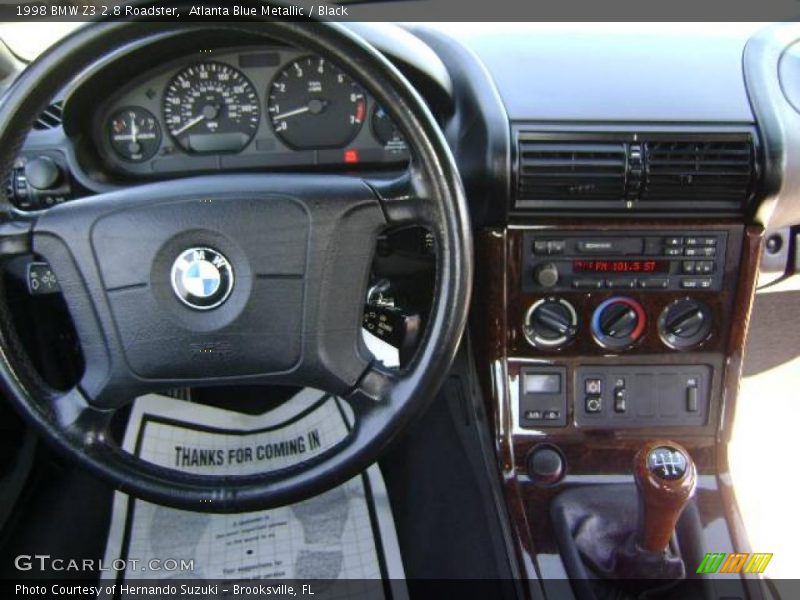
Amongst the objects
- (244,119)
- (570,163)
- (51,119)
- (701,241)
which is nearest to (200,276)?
(244,119)

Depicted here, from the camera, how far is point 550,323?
1.49 meters

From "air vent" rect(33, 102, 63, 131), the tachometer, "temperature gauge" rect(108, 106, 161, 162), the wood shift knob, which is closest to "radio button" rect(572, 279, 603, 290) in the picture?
the wood shift knob

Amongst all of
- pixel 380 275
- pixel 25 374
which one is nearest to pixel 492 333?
pixel 380 275

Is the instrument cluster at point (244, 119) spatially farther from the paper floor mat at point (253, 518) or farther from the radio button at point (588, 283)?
the paper floor mat at point (253, 518)

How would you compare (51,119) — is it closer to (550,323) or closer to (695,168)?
(550,323)

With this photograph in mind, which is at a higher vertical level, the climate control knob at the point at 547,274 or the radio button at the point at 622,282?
the climate control knob at the point at 547,274

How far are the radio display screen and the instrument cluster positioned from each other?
14.1 inches

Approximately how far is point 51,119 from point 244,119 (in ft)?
1.10

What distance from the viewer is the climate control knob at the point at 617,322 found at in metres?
1.50

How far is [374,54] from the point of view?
1.05 m

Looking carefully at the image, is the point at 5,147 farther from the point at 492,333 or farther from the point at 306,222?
the point at 492,333

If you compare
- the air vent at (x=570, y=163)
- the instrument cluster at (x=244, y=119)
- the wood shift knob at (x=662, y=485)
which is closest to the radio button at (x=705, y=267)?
the air vent at (x=570, y=163)

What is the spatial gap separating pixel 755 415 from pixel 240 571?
4.43ft

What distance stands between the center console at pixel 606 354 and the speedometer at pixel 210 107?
47 centimetres
